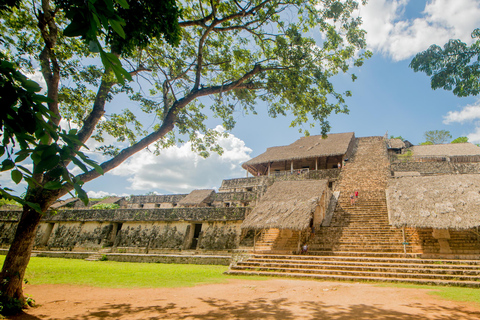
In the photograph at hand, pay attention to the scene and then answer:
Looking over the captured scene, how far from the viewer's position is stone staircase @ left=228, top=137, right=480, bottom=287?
25.0 ft

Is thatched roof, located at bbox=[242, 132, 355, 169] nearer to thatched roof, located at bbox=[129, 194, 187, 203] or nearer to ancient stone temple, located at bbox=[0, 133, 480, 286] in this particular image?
ancient stone temple, located at bbox=[0, 133, 480, 286]

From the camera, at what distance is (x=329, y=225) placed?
12.7 m

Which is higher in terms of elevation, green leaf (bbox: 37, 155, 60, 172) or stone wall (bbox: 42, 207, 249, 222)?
stone wall (bbox: 42, 207, 249, 222)

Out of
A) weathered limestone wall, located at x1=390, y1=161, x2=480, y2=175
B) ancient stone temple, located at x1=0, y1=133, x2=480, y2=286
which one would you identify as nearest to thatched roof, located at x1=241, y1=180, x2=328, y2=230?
ancient stone temple, located at x1=0, y1=133, x2=480, y2=286

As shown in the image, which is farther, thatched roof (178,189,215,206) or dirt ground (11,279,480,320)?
thatched roof (178,189,215,206)

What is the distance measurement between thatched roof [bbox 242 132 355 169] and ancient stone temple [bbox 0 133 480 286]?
0.18 meters

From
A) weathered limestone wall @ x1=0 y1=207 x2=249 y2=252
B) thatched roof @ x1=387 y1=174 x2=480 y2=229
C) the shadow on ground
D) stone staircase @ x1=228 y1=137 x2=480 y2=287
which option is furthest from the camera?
weathered limestone wall @ x1=0 y1=207 x2=249 y2=252

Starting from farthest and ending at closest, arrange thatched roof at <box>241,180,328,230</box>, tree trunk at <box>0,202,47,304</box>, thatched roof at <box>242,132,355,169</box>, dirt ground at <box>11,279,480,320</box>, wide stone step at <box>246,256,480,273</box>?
thatched roof at <box>242,132,355,169</box> < thatched roof at <box>241,180,328,230</box> < wide stone step at <box>246,256,480,273</box> < tree trunk at <box>0,202,47,304</box> < dirt ground at <box>11,279,480,320</box>

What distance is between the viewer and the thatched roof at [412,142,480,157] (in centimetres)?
2361

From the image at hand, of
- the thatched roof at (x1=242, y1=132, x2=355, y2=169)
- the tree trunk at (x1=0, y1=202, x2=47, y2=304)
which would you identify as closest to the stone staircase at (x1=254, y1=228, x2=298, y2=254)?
the tree trunk at (x1=0, y1=202, x2=47, y2=304)

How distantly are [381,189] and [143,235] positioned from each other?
14.3m

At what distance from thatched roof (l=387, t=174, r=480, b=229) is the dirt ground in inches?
180

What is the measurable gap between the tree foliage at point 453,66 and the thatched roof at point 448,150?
76.3ft

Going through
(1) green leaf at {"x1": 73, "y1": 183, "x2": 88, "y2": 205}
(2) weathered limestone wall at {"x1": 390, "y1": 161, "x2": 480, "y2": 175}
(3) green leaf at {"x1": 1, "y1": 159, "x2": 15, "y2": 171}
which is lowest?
(1) green leaf at {"x1": 73, "y1": 183, "x2": 88, "y2": 205}
